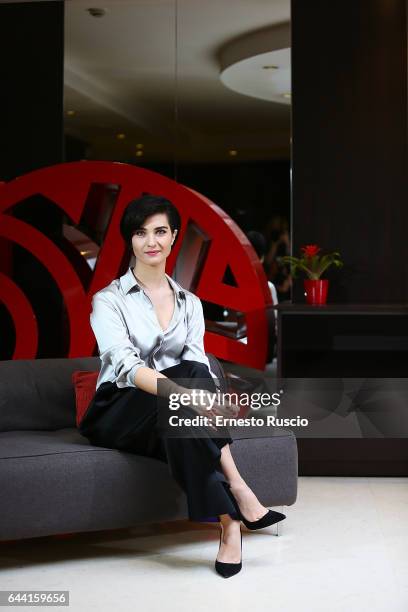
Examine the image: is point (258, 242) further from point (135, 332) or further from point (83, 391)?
point (135, 332)

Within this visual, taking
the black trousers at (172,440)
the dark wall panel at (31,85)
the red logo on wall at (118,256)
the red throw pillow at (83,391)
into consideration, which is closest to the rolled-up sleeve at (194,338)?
the black trousers at (172,440)

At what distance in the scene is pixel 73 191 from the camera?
5.49 meters

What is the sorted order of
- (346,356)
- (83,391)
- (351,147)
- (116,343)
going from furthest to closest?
(351,147), (346,356), (83,391), (116,343)

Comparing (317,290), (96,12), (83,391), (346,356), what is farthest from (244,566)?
(96,12)

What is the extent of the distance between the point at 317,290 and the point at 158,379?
2081 millimetres

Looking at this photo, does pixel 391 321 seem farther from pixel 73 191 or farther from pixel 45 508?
pixel 45 508

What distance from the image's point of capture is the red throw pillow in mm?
3895

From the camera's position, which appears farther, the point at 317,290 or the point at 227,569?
the point at 317,290

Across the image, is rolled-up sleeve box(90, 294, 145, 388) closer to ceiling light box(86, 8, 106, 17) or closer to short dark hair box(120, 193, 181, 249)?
short dark hair box(120, 193, 181, 249)

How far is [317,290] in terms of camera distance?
206 inches

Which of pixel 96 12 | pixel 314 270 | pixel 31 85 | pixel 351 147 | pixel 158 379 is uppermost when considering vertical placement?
pixel 96 12

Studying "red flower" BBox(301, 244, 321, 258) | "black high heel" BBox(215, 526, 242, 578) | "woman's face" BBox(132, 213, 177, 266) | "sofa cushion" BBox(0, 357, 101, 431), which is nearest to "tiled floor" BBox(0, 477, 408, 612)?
"black high heel" BBox(215, 526, 242, 578)

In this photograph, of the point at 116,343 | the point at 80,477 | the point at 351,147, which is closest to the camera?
the point at 80,477

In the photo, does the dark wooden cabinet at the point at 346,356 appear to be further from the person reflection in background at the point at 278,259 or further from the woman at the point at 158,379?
the woman at the point at 158,379
